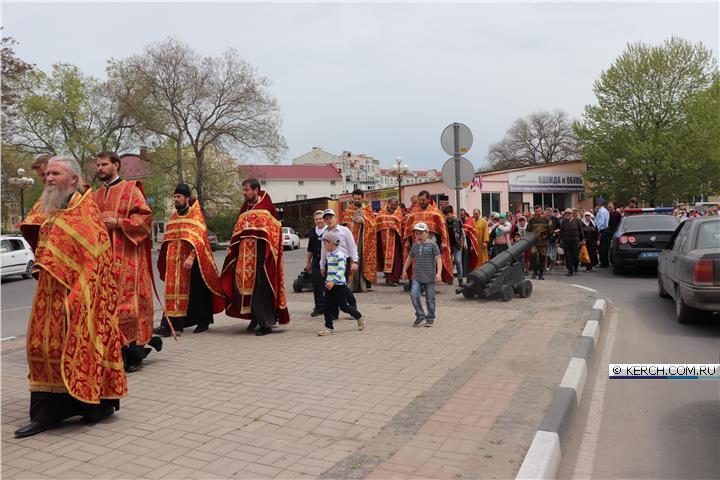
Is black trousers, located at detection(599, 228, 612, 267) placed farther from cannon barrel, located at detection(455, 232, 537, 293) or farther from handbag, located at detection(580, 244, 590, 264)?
cannon barrel, located at detection(455, 232, 537, 293)

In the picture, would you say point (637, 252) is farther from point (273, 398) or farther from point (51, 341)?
point (51, 341)

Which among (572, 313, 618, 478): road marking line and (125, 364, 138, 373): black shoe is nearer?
(572, 313, 618, 478): road marking line

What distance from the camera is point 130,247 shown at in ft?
20.5

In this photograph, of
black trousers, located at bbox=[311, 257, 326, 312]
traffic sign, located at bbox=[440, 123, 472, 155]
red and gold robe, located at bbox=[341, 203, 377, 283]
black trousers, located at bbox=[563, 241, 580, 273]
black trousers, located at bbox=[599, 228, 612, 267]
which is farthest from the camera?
black trousers, located at bbox=[599, 228, 612, 267]

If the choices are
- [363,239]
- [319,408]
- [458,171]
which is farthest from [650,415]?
[363,239]

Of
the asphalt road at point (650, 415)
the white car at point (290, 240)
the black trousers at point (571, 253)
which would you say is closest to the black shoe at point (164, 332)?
the asphalt road at point (650, 415)

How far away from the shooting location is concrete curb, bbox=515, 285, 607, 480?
3.69 metres

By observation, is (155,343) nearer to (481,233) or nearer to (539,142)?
(481,233)

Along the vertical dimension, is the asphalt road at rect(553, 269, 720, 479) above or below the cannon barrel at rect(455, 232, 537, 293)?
below

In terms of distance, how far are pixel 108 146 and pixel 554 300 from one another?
42741 millimetres

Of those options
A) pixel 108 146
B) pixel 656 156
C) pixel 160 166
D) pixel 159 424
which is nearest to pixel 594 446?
pixel 159 424

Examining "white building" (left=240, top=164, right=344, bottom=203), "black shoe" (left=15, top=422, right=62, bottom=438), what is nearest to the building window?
"black shoe" (left=15, top=422, right=62, bottom=438)

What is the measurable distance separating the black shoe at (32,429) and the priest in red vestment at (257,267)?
4017 mm

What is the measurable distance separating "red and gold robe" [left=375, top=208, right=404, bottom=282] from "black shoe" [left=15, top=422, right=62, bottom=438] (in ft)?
31.7
